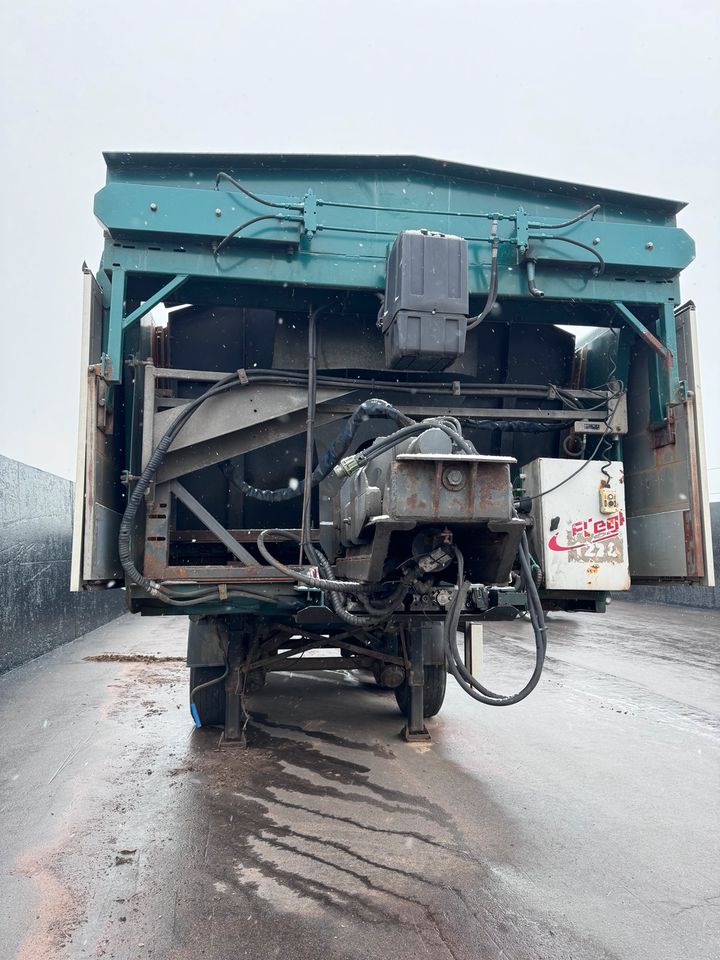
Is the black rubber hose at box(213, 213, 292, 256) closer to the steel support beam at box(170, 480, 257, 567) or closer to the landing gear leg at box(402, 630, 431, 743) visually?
the steel support beam at box(170, 480, 257, 567)

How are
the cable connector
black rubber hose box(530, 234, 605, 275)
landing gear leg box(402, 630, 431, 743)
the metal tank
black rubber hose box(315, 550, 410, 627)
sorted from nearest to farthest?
black rubber hose box(315, 550, 410, 627)
the cable connector
the metal tank
black rubber hose box(530, 234, 605, 275)
landing gear leg box(402, 630, 431, 743)

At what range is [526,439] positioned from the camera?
559cm

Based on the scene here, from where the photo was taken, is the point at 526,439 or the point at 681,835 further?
the point at 526,439

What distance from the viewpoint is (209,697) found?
5.47 metres

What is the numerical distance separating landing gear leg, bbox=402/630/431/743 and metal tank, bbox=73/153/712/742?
2 cm

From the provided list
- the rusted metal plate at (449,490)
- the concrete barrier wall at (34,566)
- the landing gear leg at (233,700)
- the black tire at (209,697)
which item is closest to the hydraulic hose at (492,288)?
the rusted metal plate at (449,490)

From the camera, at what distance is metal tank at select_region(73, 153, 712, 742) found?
158 inches

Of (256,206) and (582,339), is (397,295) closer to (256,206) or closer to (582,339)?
(256,206)

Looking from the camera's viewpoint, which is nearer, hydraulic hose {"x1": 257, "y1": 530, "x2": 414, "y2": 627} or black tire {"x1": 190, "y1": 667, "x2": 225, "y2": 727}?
hydraulic hose {"x1": 257, "y1": 530, "x2": 414, "y2": 627}

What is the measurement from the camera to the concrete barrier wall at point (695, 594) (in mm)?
16016

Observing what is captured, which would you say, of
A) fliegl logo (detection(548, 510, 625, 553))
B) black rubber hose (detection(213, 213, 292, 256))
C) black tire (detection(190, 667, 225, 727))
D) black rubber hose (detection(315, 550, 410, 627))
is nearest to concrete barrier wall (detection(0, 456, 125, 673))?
black tire (detection(190, 667, 225, 727))

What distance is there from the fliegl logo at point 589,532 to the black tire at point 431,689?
65.5 inches

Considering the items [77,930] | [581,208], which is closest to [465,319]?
[581,208]

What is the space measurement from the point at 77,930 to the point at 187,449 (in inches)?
101
